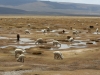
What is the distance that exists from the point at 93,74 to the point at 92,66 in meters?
3.24

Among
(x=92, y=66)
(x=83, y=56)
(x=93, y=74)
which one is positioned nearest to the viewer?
(x=93, y=74)

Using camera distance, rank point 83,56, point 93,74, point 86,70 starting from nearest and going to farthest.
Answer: point 93,74 → point 86,70 → point 83,56

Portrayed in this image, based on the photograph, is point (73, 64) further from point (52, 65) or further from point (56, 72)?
point (56, 72)

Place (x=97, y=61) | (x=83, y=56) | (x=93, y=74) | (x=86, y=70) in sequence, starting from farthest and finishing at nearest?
(x=83, y=56)
(x=97, y=61)
(x=86, y=70)
(x=93, y=74)

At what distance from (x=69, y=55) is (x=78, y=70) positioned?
25.4 ft

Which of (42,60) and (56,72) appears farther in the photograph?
(42,60)

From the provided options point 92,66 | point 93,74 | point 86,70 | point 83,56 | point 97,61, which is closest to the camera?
point 93,74

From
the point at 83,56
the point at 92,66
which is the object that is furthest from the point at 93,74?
the point at 83,56

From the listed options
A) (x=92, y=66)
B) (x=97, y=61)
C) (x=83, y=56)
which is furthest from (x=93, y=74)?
(x=83, y=56)

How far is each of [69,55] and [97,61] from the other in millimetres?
4170

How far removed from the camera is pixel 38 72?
19.1 m

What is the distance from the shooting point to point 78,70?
65.7ft

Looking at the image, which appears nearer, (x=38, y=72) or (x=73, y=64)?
(x=38, y=72)

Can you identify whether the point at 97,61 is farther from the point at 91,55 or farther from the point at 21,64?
the point at 21,64
